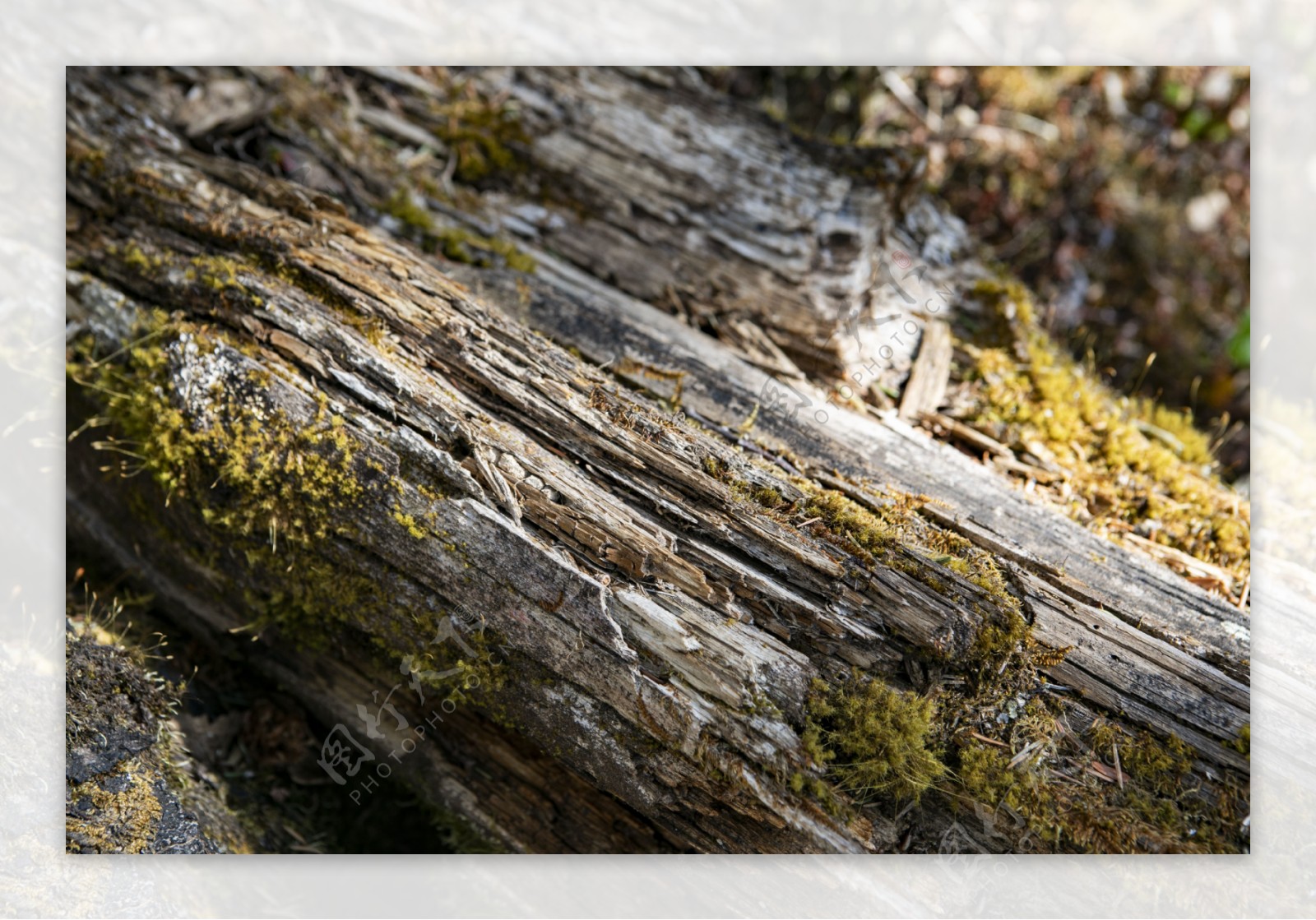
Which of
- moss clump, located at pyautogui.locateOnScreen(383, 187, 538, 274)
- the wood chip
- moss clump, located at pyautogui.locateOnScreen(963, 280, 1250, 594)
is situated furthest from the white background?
the wood chip

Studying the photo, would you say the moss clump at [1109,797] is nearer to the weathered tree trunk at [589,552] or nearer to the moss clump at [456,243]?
the weathered tree trunk at [589,552]

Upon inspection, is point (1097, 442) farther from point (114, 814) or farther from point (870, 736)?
point (114, 814)

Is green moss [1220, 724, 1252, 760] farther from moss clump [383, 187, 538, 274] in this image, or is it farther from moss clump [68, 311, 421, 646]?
moss clump [383, 187, 538, 274]

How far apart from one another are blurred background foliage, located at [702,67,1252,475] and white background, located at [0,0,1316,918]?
475 mm

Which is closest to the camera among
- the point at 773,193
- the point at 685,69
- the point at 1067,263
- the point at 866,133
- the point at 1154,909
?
the point at 1154,909

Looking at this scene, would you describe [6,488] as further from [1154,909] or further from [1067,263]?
[1067,263]

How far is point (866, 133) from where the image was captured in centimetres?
527

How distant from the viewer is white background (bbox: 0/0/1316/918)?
3154mm

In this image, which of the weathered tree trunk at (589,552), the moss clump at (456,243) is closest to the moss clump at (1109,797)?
the weathered tree trunk at (589,552)

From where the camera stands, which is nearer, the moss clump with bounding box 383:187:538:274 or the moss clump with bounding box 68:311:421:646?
the moss clump with bounding box 68:311:421:646

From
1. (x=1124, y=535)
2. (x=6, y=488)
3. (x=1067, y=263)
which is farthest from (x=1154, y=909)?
(x=6, y=488)

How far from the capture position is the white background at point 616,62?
10.3 ft

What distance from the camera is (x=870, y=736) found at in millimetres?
2996

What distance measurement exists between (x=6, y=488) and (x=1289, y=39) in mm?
7622
